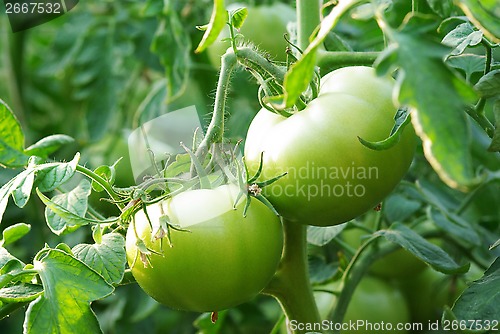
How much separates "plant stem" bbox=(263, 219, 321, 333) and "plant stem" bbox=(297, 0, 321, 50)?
180 millimetres

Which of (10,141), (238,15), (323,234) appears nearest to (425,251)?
(323,234)

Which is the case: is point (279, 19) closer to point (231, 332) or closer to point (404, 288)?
point (404, 288)

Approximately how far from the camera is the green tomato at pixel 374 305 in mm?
1001

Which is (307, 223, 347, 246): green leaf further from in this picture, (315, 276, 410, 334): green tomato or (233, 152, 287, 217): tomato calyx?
(233, 152, 287, 217): tomato calyx

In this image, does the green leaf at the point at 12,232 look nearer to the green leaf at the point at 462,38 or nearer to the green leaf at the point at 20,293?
the green leaf at the point at 20,293

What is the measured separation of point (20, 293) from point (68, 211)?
80 mm

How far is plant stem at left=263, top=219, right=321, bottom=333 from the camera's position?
2.32ft

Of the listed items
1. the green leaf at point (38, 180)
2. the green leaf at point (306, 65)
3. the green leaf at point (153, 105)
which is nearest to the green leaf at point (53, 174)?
the green leaf at point (38, 180)

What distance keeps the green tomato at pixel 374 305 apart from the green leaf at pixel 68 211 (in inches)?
16.3

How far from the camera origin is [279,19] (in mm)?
1219

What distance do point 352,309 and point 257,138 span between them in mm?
478

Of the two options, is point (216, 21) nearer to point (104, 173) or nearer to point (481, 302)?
point (104, 173)

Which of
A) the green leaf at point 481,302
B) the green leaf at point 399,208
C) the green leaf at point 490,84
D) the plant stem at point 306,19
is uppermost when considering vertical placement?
the plant stem at point 306,19

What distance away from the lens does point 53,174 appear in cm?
64
